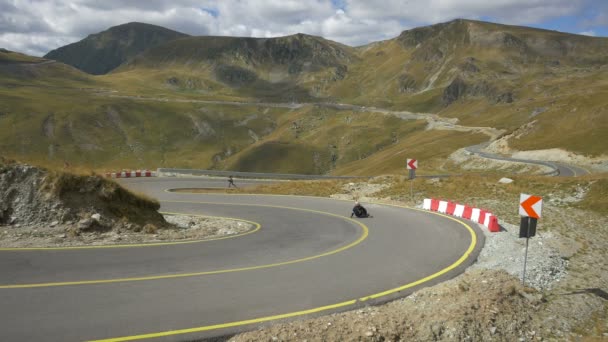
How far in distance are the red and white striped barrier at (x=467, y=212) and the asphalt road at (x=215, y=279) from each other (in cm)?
87

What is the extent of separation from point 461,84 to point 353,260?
197 meters

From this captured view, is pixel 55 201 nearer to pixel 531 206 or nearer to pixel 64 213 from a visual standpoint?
pixel 64 213

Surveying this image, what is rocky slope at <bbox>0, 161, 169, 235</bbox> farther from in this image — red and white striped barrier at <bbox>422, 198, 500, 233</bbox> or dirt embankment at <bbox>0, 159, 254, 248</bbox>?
red and white striped barrier at <bbox>422, 198, 500, 233</bbox>

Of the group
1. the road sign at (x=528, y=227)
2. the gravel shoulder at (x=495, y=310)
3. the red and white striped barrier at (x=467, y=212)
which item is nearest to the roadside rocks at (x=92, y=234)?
the gravel shoulder at (x=495, y=310)

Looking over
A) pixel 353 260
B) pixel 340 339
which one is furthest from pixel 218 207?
pixel 340 339

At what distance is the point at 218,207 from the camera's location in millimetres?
30016

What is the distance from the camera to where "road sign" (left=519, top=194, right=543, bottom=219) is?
502 inches

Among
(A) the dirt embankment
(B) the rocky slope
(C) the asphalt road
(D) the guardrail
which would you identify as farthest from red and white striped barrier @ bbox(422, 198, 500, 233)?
(D) the guardrail

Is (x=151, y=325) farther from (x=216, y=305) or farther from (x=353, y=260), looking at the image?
(x=353, y=260)

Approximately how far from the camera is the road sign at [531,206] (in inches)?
502

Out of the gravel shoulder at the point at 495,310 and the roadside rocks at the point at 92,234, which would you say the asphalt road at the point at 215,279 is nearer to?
the gravel shoulder at the point at 495,310

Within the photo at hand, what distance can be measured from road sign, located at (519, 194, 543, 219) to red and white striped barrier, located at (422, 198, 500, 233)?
6.54 m

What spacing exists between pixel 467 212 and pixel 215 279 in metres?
15.7

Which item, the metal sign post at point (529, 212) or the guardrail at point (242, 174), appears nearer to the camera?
the metal sign post at point (529, 212)
